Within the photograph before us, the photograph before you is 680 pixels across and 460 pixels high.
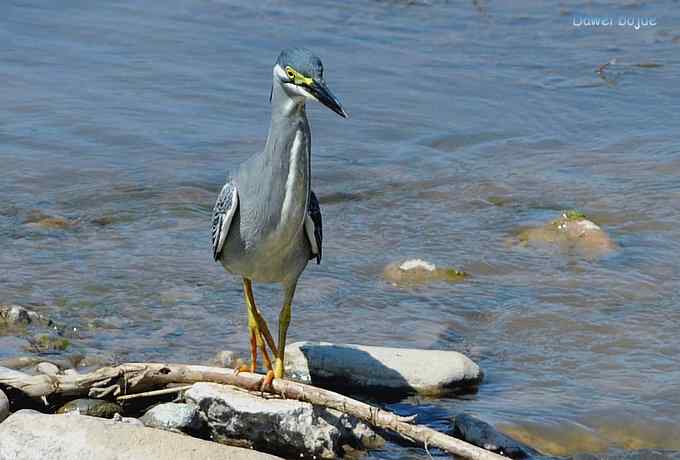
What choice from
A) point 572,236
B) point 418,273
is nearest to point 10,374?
point 418,273

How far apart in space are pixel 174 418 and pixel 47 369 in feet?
2.86

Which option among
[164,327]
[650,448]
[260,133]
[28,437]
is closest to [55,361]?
[164,327]

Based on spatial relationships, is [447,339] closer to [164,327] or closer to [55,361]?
[164,327]

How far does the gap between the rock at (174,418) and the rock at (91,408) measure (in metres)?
0.16

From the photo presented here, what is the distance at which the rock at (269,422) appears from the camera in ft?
18.2

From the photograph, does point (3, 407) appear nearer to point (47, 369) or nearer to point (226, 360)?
point (47, 369)

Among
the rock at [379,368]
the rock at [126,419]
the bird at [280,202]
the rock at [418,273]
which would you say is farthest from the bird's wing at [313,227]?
the rock at [418,273]

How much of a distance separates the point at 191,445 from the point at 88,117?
644 cm

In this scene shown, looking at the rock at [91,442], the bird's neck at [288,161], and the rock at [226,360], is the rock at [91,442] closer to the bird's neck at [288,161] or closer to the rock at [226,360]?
the bird's neck at [288,161]

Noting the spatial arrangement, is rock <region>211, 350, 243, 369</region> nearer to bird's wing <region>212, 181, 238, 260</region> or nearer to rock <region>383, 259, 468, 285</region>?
bird's wing <region>212, 181, 238, 260</region>

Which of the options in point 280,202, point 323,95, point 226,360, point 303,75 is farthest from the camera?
point 226,360

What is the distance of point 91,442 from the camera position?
16.8 feet

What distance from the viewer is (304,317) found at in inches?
294

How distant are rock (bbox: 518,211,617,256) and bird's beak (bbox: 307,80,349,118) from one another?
12.1 feet
